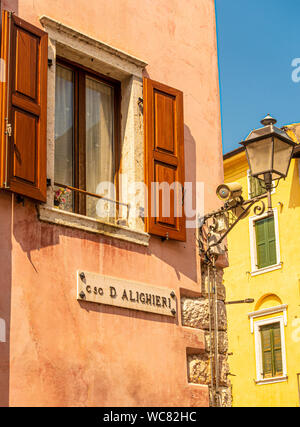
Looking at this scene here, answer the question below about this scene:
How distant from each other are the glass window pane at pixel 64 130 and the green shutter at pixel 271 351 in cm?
1359

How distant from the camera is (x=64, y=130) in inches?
334

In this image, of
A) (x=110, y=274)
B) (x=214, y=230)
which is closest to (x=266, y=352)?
(x=214, y=230)

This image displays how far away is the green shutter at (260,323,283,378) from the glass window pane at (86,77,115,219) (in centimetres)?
1312

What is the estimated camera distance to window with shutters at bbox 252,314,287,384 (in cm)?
2077

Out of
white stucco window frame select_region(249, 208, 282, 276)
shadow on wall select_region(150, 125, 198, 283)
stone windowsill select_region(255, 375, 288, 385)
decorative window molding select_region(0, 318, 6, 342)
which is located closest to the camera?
decorative window molding select_region(0, 318, 6, 342)

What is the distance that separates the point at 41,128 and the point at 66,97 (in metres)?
0.99

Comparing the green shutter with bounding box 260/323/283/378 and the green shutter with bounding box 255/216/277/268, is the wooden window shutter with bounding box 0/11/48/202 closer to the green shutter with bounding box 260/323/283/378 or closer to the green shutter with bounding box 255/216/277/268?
the green shutter with bounding box 260/323/283/378

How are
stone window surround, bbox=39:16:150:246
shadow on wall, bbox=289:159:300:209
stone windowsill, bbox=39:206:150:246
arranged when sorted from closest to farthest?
stone windowsill, bbox=39:206:150:246, stone window surround, bbox=39:16:150:246, shadow on wall, bbox=289:159:300:209

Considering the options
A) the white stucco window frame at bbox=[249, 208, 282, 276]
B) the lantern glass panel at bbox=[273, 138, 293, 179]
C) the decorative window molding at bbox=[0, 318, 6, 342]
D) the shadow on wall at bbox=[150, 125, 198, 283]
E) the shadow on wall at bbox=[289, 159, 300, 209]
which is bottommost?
the decorative window molding at bbox=[0, 318, 6, 342]

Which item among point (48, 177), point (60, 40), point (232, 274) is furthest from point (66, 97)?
point (232, 274)

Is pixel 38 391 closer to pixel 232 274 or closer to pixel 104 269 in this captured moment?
pixel 104 269

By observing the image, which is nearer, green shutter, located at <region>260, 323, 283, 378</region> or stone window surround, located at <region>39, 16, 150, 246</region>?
stone window surround, located at <region>39, 16, 150, 246</region>

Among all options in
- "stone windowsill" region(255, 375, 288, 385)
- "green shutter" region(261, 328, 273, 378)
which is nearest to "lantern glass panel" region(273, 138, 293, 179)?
"stone windowsill" region(255, 375, 288, 385)

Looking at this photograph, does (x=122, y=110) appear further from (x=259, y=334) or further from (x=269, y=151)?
(x=259, y=334)
